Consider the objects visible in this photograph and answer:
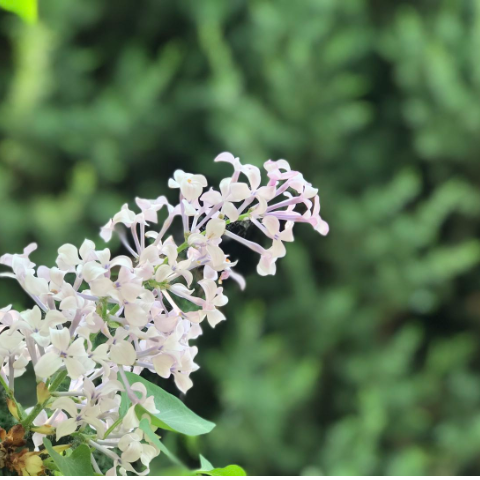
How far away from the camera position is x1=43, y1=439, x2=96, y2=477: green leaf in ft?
0.47

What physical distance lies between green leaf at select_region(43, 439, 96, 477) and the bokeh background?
1248 millimetres

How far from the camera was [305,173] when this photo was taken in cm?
161

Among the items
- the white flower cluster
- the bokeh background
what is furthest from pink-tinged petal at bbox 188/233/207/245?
the bokeh background

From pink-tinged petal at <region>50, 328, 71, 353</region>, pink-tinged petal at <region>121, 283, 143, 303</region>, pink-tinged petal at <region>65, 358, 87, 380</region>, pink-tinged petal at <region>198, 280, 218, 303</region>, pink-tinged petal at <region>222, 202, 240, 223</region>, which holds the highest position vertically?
pink-tinged petal at <region>222, 202, 240, 223</region>

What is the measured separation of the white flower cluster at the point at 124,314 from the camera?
0.14 meters

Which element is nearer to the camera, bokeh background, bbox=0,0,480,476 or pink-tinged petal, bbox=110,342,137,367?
pink-tinged petal, bbox=110,342,137,367

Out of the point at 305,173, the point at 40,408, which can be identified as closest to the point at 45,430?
the point at 40,408

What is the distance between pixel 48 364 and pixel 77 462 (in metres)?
0.02

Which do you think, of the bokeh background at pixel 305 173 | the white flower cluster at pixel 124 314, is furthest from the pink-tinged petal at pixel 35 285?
the bokeh background at pixel 305 173

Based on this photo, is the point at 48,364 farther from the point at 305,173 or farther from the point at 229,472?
the point at 305,173

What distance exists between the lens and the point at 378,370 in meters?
1.49

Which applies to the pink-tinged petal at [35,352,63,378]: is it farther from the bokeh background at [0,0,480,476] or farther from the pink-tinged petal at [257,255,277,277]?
the bokeh background at [0,0,480,476]

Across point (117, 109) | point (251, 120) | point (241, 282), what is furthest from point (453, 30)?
point (241, 282)

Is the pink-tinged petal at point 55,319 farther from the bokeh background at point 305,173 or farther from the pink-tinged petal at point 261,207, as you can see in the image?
the bokeh background at point 305,173
